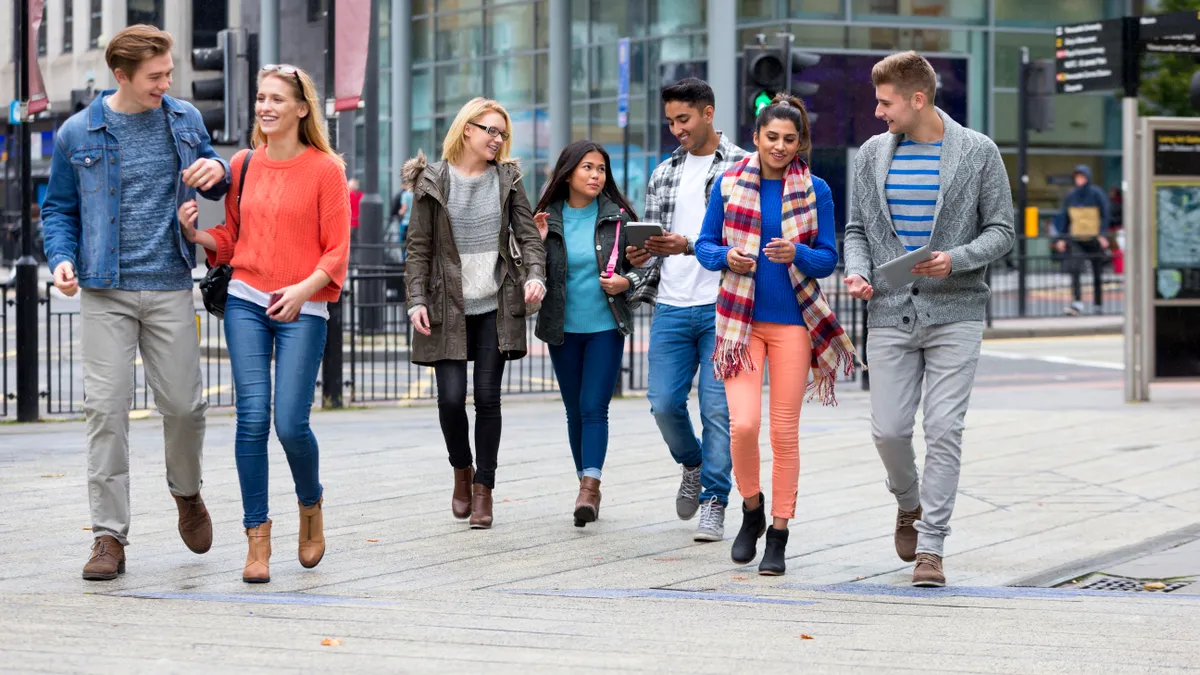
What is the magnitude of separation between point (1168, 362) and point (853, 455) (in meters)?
4.24

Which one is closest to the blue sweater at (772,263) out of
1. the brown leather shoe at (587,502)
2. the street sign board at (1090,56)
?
the brown leather shoe at (587,502)

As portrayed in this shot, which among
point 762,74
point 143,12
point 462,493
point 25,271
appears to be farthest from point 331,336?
point 462,493

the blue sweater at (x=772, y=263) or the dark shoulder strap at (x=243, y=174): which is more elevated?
the dark shoulder strap at (x=243, y=174)

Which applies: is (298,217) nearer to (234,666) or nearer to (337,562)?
(337,562)

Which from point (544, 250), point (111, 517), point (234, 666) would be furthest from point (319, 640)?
point (544, 250)

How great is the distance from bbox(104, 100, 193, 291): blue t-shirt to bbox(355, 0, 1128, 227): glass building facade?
23.7 m

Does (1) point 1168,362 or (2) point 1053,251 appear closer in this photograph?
(1) point 1168,362

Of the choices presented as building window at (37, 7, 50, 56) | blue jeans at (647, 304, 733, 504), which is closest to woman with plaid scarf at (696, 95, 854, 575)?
blue jeans at (647, 304, 733, 504)

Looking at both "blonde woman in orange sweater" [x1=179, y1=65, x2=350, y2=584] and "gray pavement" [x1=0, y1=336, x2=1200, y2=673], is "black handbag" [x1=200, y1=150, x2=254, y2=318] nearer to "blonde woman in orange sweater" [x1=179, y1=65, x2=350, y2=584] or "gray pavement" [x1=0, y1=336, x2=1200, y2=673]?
"blonde woman in orange sweater" [x1=179, y1=65, x2=350, y2=584]

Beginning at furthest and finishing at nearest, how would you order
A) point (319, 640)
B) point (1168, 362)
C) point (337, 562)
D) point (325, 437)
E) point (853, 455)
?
point (1168, 362), point (325, 437), point (853, 455), point (337, 562), point (319, 640)

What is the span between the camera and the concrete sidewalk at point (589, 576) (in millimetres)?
4707

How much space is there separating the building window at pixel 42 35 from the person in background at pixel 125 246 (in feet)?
20.2

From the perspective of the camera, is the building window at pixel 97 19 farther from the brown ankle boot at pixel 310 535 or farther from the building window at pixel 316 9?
the brown ankle boot at pixel 310 535

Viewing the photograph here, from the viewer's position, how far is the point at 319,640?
482 cm
